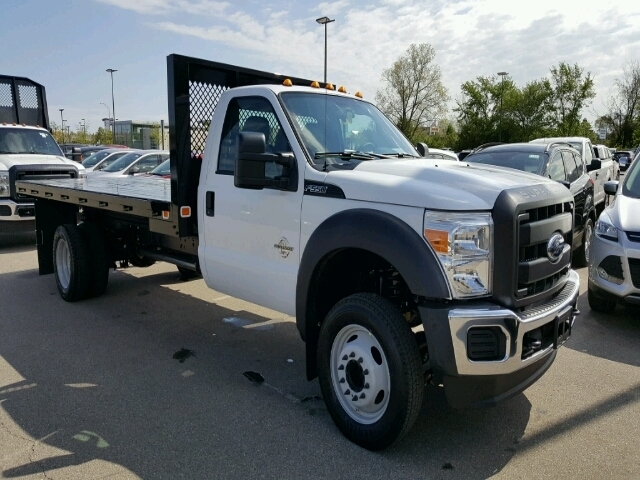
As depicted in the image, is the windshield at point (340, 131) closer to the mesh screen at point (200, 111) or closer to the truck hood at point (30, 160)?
the mesh screen at point (200, 111)

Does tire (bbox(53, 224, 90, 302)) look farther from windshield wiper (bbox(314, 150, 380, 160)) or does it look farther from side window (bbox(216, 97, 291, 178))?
windshield wiper (bbox(314, 150, 380, 160))

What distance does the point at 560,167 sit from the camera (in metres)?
8.66

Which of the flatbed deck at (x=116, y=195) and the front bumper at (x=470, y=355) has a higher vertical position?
the flatbed deck at (x=116, y=195)

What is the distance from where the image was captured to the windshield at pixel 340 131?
159 inches

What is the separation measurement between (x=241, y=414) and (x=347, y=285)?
119 centimetres

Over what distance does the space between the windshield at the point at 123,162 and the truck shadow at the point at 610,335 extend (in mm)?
12752

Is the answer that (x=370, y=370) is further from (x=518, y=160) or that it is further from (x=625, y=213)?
(x=518, y=160)

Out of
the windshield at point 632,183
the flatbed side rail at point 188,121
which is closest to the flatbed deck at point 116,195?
the flatbed side rail at point 188,121

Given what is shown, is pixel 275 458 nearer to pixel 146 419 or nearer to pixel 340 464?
pixel 340 464

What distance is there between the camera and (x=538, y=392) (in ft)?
14.1

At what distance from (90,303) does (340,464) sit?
15.2 ft

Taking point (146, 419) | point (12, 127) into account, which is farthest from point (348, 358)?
point (12, 127)

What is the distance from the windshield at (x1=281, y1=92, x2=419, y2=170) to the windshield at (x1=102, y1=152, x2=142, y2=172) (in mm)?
12075

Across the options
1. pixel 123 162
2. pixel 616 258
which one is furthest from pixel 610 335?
pixel 123 162
